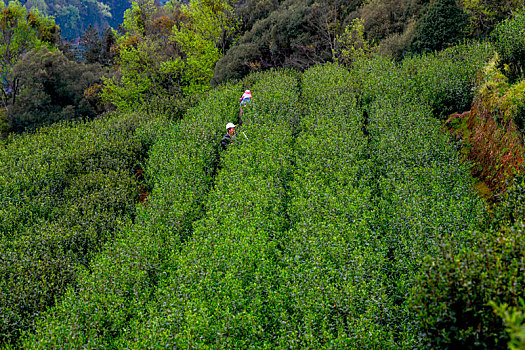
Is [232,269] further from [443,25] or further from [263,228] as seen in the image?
[443,25]

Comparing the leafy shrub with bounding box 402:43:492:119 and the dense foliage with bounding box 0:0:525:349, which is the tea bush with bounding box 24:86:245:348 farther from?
the leafy shrub with bounding box 402:43:492:119

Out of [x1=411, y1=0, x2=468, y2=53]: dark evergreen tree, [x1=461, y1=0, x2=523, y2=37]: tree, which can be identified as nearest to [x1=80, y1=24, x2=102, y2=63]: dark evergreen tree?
[x1=411, y1=0, x2=468, y2=53]: dark evergreen tree

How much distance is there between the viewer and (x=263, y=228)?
1528 centimetres

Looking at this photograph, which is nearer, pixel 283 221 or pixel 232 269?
pixel 232 269

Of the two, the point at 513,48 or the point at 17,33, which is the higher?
the point at 17,33

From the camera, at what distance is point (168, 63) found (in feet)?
159

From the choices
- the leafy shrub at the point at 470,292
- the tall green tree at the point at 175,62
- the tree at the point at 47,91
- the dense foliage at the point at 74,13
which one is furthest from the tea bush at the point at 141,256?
the dense foliage at the point at 74,13

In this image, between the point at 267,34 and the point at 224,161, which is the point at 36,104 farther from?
the point at 224,161

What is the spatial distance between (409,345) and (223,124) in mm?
21489

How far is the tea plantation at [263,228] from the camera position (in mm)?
10852

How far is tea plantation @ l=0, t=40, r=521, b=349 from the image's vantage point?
427 inches

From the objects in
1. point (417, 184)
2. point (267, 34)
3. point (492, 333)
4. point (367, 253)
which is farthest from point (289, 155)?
point (267, 34)

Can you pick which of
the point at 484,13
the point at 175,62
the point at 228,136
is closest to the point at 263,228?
the point at 228,136

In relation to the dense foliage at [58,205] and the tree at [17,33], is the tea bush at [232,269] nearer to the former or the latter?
the dense foliage at [58,205]
